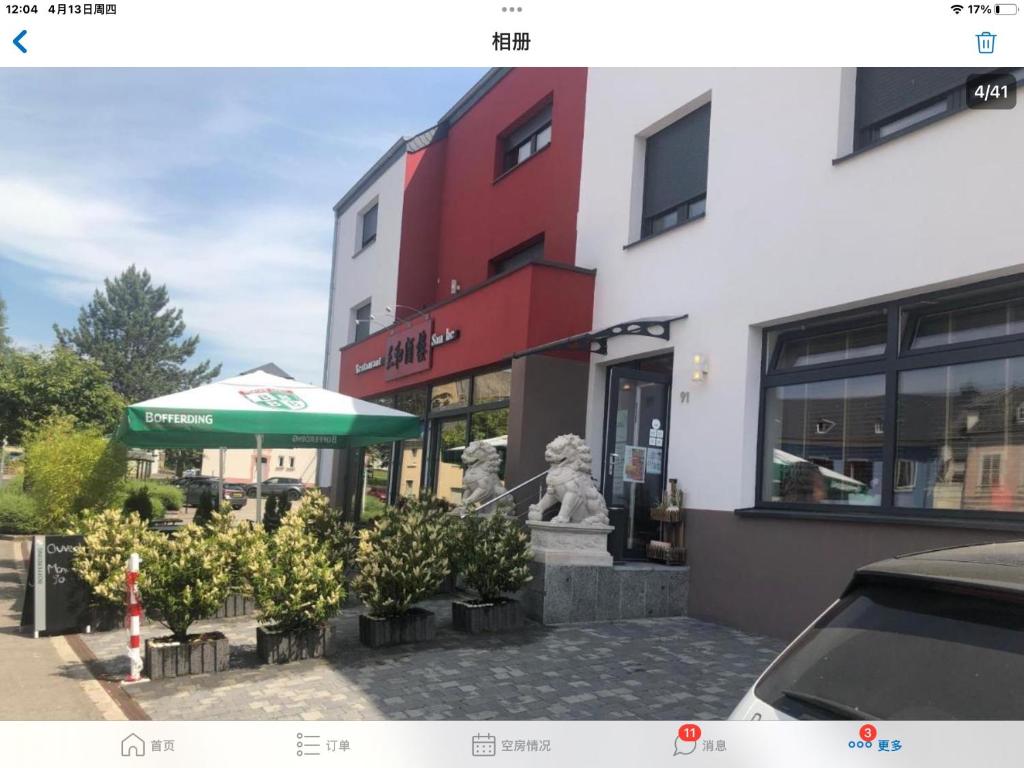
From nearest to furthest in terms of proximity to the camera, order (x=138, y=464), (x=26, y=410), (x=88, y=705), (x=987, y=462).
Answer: (x=88, y=705) → (x=987, y=462) → (x=26, y=410) → (x=138, y=464)

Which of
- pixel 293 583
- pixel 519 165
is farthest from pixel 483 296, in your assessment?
pixel 293 583

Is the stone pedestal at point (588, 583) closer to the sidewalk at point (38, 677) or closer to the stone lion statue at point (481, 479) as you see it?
the stone lion statue at point (481, 479)

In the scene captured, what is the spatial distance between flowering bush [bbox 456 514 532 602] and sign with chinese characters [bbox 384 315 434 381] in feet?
15.5

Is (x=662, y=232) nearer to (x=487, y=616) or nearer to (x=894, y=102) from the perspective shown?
(x=894, y=102)

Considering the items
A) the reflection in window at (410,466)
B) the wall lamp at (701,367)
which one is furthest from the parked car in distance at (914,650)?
the reflection in window at (410,466)

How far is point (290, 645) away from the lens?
4.34 metres

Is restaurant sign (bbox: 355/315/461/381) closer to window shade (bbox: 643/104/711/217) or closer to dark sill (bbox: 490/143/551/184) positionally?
dark sill (bbox: 490/143/551/184)

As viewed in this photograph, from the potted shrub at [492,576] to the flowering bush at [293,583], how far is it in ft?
3.15

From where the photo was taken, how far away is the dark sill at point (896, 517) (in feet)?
13.0

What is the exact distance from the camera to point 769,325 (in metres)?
5.68
